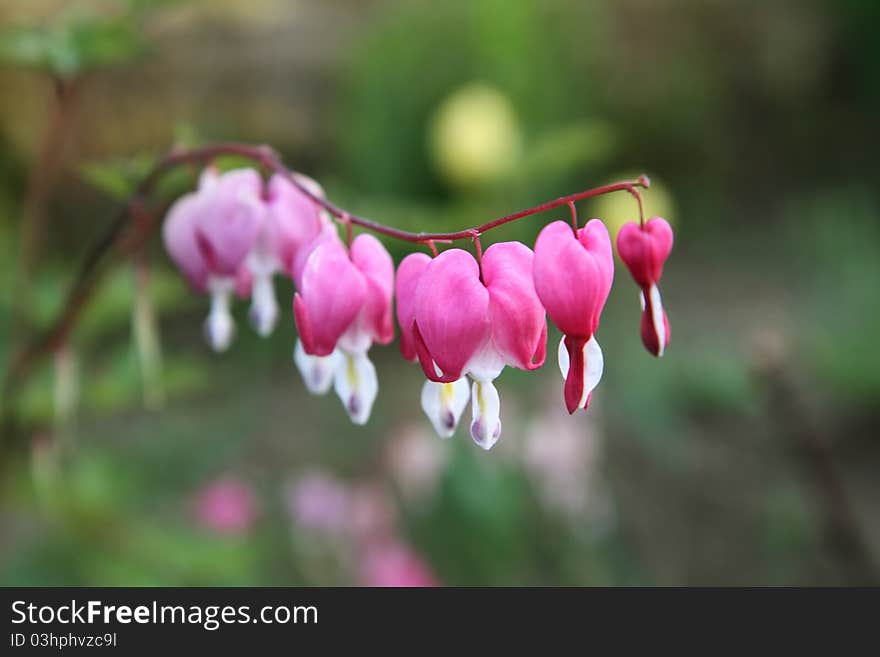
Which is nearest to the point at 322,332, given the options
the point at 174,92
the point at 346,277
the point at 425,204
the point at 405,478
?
the point at 346,277

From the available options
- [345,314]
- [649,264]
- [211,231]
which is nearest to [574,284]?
[649,264]

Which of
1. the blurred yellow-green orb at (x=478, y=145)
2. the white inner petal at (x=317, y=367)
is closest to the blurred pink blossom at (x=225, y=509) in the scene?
the white inner petal at (x=317, y=367)

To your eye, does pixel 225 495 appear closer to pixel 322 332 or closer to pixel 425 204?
pixel 322 332

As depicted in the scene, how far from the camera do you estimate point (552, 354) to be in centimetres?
255

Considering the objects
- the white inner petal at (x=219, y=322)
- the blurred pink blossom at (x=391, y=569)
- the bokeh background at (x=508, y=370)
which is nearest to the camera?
the white inner petal at (x=219, y=322)

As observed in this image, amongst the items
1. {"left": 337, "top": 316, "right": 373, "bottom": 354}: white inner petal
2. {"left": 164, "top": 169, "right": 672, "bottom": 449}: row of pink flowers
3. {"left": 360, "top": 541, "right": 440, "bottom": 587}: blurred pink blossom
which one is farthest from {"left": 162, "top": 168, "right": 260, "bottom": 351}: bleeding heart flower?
{"left": 360, "top": 541, "right": 440, "bottom": 587}: blurred pink blossom

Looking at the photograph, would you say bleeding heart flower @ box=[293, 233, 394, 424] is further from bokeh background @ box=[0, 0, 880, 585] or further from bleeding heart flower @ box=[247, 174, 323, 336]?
bokeh background @ box=[0, 0, 880, 585]

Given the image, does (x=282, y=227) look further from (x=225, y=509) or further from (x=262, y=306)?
(x=225, y=509)

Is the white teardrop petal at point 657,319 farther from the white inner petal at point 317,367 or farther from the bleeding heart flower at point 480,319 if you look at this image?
the white inner petal at point 317,367

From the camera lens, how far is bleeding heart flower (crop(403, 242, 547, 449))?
1.60 feet

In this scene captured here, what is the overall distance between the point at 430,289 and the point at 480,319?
1.2 inches

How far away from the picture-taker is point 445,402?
539 mm

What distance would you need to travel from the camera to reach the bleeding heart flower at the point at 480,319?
19.2 inches

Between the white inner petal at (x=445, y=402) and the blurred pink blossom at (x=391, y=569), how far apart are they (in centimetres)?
94
